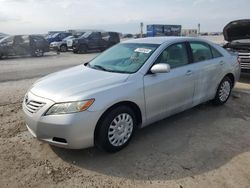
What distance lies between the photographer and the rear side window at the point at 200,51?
4.89 meters

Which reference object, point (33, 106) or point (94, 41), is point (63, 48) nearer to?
point (94, 41)

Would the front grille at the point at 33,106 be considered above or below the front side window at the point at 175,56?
below

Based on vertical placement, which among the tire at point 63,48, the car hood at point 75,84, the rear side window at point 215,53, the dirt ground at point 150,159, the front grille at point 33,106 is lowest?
the tire at point 63,48

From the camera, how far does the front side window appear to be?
430 centimetres

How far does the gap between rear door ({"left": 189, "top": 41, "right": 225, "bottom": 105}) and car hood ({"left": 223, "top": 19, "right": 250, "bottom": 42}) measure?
4.11 m

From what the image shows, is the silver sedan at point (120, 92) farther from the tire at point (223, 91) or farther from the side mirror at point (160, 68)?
the tire at point (223, 91)

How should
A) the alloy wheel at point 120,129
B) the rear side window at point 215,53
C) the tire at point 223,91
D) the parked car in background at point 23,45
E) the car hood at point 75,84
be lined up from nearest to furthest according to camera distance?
the car hood at point 75,84, the alloy wheel at point 120,129, the rear side window at point 215,53, the tire at point 223,91, the parked car in background at point 23,45

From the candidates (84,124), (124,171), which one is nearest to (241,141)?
(124,171)

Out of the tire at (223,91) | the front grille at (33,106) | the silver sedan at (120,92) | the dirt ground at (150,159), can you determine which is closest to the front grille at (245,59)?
the tire at (223,91)

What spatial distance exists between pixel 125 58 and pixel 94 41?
1799 centimetres

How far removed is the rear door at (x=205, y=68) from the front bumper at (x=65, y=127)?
234 cm

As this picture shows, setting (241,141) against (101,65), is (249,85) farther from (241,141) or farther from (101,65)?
(101,65)

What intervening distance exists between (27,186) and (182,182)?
1793 mm

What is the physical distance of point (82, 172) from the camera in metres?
3.31
